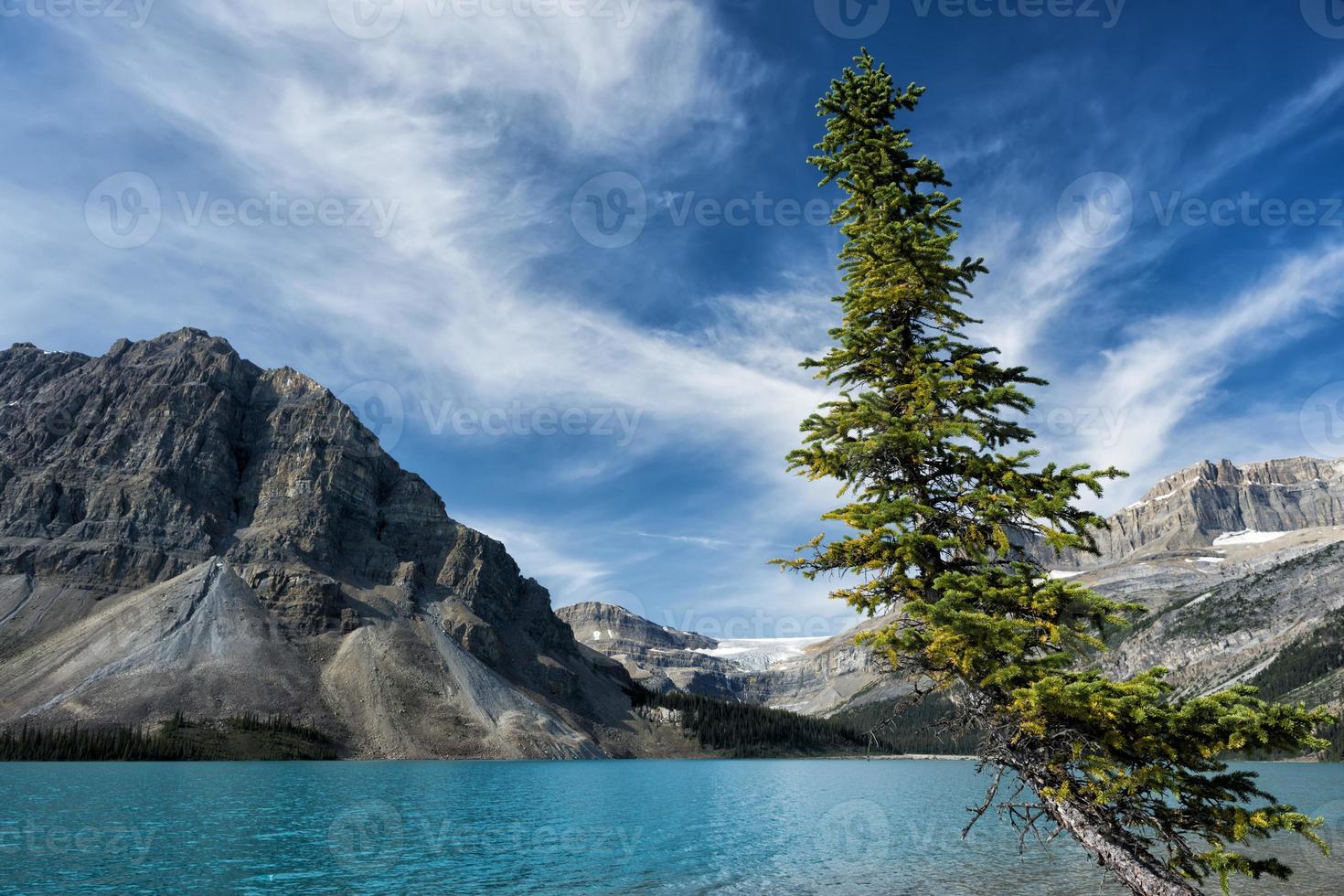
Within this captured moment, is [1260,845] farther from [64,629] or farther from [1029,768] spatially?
[64,629]

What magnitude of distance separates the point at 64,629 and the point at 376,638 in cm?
6866

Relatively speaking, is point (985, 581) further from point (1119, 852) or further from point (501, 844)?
point (501, 844)

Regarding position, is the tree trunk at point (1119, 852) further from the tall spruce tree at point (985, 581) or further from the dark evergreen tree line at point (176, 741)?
the dark evergreen tree line at point (176, 741)

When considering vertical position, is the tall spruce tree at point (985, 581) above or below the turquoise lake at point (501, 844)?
above

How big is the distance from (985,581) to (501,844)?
3820 centimetres

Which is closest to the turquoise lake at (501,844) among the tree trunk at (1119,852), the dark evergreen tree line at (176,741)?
A: the tree trunk at (1119,852)

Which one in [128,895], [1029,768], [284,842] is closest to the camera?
[1029,768]

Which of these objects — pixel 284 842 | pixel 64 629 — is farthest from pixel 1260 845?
pixel 64 629

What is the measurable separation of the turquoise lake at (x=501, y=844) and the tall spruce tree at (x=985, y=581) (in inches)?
851

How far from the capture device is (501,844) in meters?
41.0

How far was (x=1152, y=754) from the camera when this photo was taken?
1151 cm

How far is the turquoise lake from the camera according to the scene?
99.9 ft

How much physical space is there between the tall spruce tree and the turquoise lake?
21620 millimetres

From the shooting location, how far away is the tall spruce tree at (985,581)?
11.1m
